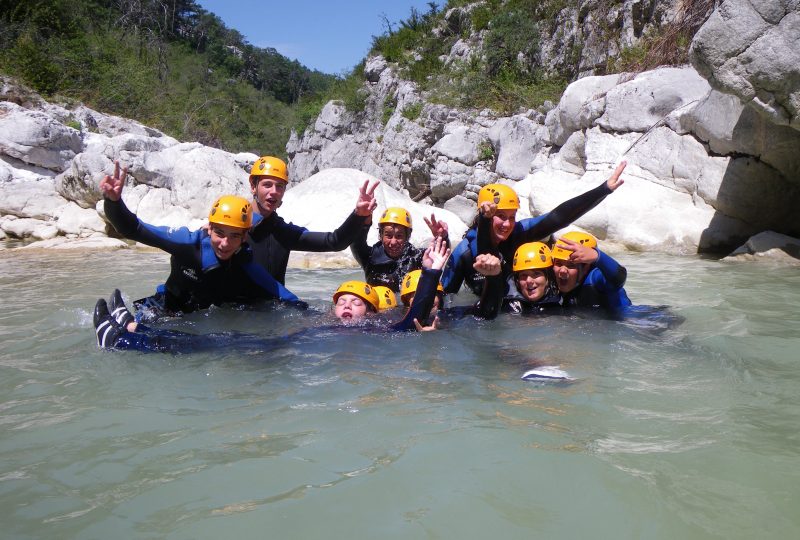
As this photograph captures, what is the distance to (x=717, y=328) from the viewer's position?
16.1 feet

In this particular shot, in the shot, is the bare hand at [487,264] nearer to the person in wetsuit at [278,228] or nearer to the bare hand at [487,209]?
the bare hand at [487,209]

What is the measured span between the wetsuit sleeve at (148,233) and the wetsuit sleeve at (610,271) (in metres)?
3.18

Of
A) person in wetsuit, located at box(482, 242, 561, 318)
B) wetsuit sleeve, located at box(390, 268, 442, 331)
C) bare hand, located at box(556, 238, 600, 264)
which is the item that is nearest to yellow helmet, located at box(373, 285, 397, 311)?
wetsuit sleeve, located at box(390, 268, 442, 331)

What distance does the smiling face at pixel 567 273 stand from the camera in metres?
5.05

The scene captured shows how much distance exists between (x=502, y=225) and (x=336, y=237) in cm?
138

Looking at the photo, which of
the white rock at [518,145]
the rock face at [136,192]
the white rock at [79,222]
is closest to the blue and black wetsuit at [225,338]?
the rock face at [136,192]

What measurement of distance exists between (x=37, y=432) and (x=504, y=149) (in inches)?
570

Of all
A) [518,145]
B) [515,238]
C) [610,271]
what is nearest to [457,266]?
[515,238]

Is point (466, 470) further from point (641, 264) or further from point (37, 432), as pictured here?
point (641, 264)

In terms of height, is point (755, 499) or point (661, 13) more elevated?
point (661, 13)

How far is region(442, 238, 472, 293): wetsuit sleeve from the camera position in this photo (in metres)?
5.60

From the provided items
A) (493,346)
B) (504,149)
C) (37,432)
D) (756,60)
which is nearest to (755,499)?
(493,346)

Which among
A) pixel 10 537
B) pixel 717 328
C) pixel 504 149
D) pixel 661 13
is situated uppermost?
pixel 661 13

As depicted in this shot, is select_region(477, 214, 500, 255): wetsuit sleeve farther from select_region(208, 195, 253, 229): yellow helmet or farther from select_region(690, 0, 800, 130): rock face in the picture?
select_region(690, 0, 800, 130): rock face
